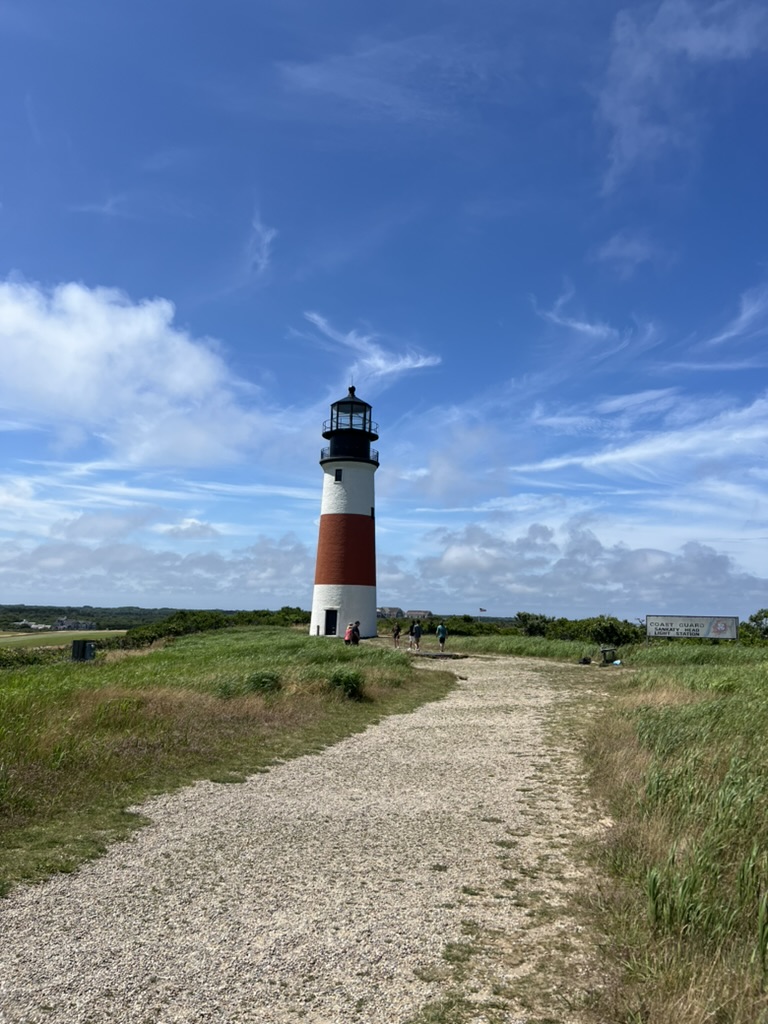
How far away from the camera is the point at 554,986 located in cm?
439

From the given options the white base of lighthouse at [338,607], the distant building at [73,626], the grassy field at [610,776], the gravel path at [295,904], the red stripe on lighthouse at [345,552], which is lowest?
the distant building at [73,626]

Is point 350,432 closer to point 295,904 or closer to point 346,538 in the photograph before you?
point 346,538

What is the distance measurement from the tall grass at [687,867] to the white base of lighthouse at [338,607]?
25805mm

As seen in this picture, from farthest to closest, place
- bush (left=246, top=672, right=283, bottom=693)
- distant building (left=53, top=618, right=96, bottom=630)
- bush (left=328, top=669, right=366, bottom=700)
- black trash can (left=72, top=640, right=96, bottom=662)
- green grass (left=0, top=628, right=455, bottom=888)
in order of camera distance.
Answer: distant building (left=53, top=618, right=96, bottom=630) < black trash can (left=72, top=640, right=96, bottom=662) < bush (left=328, top=669, right=366, bottom=700) < bush (left=246, top=672, right=283, bottom=693) < green grass (left=0, top=628, right=455, bottom=888)

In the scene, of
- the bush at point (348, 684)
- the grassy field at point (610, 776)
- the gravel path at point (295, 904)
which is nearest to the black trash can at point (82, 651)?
the grassy field at point (610, 776)

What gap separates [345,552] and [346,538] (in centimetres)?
75

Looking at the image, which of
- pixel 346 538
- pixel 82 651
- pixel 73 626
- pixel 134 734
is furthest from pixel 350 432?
pixel 73 626

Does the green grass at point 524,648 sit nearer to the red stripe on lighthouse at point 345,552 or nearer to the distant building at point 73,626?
the red stripe on lighthouse at point 345,552

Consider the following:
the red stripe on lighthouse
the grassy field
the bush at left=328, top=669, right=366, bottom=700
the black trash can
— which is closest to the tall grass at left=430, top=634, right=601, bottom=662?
the red stripe on lighthouse

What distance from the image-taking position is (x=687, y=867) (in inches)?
209

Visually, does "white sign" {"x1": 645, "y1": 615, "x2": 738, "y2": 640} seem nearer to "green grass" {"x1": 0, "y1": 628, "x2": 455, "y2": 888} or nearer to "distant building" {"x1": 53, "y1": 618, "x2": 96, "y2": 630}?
"green grass" {"x1": 0, "y1": 628, "x2": 455, "y2": 888}

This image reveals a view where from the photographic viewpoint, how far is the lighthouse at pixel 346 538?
36938 millimetres

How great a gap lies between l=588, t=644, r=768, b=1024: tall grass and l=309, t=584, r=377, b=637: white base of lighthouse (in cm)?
2581

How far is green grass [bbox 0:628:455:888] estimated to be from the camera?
24.1 ft
